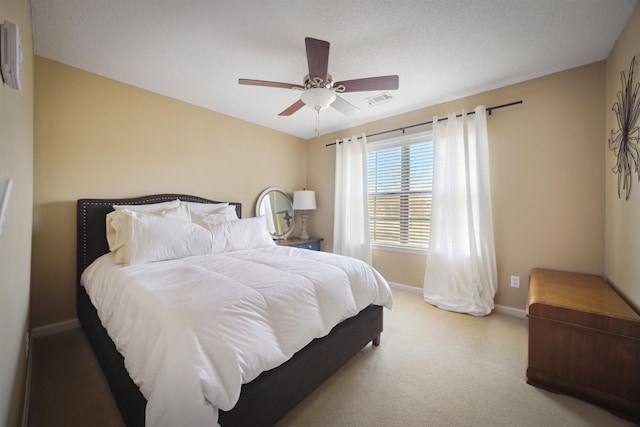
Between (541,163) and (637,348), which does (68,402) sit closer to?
(637,348)

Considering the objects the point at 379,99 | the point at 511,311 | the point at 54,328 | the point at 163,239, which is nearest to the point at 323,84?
the point at 379,99

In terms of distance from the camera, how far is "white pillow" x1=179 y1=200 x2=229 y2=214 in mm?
2877

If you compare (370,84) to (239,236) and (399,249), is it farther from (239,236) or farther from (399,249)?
(399,249)

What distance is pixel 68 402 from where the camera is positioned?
57.7 inches

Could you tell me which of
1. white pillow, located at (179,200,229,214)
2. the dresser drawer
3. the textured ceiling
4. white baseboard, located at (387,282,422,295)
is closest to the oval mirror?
the dresser drawer

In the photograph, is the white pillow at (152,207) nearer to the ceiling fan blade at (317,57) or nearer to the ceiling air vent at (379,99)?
the ceiling fan blade at (317,57)

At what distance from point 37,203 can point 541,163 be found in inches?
186

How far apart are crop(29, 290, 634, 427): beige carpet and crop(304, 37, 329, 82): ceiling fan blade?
220 cm

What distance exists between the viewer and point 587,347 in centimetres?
149

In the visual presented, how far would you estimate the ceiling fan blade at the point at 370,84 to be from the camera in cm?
190

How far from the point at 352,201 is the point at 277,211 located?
1270 millimetres

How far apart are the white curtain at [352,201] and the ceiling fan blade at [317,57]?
1.93m

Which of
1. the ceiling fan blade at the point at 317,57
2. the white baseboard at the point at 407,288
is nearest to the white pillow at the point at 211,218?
the ceiling fan blade at the point at 317,57

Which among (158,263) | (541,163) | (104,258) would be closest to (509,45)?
(541,163)
